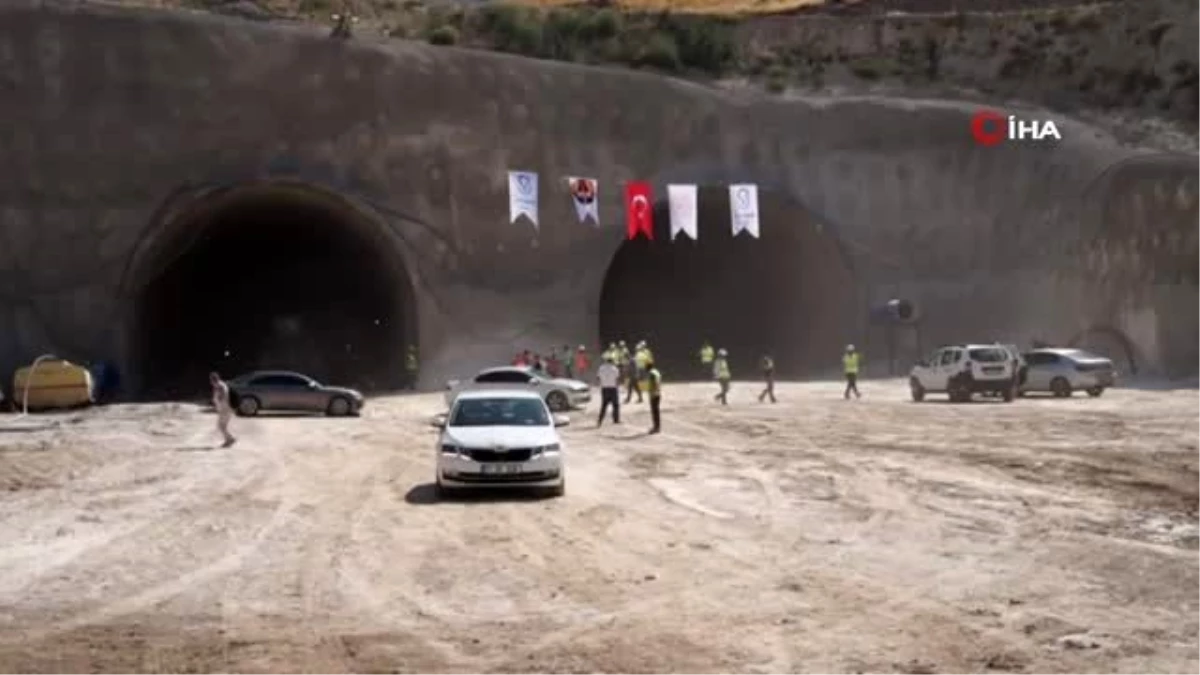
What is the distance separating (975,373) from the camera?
1566 inches

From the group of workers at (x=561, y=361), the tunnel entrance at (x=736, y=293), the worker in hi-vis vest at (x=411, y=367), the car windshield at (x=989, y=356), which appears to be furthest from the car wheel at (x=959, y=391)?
the worker in hi-vis vest at (x=411, y=367)

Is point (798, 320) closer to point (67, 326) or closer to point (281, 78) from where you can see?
point (281, 78)

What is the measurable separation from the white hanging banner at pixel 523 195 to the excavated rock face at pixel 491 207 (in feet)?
1.67

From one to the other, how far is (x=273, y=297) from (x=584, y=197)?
1818 cm

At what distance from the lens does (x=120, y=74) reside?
147ft

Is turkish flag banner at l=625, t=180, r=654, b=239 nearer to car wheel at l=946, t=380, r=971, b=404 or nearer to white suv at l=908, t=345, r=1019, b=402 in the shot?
white suv at l=908, t=345, r=1019, b=402

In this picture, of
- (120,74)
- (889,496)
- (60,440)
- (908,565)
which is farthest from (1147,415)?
(120,74)

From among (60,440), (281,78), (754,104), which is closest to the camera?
(60,440)

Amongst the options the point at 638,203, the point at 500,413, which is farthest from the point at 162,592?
the point at 638,203

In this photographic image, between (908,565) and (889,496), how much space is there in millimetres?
5627

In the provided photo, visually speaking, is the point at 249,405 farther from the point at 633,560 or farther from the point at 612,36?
the point at 612,36

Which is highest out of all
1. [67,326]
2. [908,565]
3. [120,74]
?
[120,74]

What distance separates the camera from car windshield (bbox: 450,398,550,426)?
2070 cm

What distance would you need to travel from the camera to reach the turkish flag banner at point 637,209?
50.2 meters
